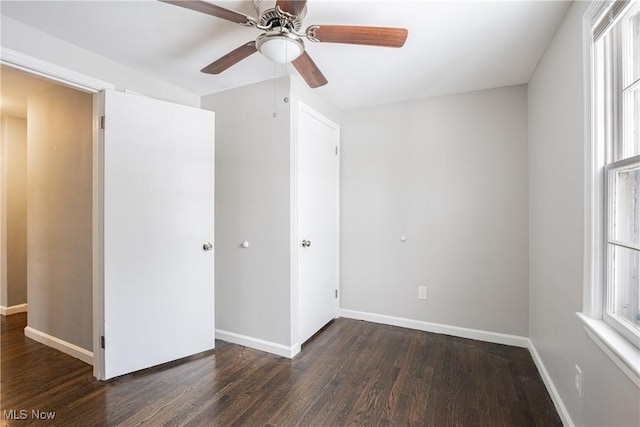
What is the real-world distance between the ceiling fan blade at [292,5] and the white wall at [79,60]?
161 centimetres

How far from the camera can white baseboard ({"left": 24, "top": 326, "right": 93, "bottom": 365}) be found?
2.29 metres

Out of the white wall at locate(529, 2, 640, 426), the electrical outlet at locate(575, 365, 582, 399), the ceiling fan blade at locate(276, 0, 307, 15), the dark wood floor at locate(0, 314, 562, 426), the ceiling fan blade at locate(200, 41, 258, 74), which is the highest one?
the ceiling fan blade at locate(276, 0, 307, 15)

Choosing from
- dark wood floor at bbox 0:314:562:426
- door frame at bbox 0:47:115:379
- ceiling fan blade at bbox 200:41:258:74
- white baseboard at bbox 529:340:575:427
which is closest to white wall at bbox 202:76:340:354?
dark wood floor at bbox 0:314:562:426

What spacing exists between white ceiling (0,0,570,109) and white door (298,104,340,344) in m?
0.50

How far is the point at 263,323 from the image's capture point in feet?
8.18

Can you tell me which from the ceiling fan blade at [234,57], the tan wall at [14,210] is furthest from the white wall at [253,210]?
the tan wall at [14,210]

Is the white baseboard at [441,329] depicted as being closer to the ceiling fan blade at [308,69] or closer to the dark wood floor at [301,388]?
the dark wood floor at [301,388]

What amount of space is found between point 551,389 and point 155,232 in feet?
9.42

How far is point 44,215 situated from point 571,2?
4.01m

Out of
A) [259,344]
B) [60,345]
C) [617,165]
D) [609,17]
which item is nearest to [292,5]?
[609,17]

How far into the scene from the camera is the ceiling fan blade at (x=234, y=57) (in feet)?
5.13

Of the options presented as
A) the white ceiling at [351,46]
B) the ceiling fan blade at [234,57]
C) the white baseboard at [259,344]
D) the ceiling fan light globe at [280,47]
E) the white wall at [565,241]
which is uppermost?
the white ceiling at [351,46]

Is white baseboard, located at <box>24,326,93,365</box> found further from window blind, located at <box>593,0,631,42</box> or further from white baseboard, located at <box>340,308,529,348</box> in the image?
window blind, located at <box>593,0,631,42</box>
